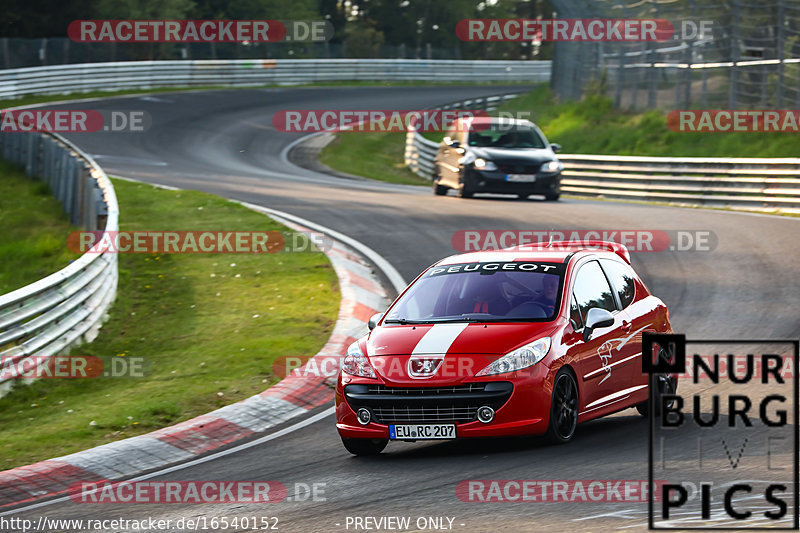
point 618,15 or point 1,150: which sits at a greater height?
point 618,15

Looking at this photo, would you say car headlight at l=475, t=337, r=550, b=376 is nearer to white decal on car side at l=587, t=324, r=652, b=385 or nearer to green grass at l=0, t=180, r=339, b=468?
white decal on car side at l=587, t=324, r=652, b=385

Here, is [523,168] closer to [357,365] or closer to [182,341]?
[182,341]

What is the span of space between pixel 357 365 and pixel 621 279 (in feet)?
8.35

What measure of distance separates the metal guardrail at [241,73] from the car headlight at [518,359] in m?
39.3

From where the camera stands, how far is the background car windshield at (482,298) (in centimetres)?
909

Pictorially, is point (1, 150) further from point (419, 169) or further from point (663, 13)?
point (663, 13)

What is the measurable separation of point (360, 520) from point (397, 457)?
6.49ft

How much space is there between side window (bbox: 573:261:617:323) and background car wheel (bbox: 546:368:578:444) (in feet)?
2.24

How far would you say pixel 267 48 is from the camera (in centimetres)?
6366

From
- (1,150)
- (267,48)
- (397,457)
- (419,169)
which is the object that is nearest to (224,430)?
(397,457)

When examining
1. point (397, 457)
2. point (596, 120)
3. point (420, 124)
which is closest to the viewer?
point (397, 457)

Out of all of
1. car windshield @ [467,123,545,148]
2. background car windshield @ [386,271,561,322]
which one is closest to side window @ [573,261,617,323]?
background car windshield @ [386,271,561,322]

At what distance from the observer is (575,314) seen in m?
9.12

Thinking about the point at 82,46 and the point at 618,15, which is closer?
the point at 618,15
